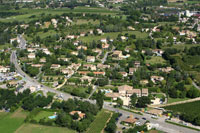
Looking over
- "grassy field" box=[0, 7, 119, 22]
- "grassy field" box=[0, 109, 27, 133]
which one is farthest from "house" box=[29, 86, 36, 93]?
"grassy field" box=[0, 7, 119, 22]

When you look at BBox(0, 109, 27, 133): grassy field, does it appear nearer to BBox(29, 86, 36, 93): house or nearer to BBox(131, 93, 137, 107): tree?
BBox(29, 86, 36, 93): house

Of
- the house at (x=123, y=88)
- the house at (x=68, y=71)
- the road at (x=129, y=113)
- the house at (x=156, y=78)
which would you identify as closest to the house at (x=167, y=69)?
the house at (x=156, y=78)

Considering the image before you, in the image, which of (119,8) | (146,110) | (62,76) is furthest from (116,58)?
(119,8)

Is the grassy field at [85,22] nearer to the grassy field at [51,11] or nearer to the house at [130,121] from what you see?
the grassy field at [51,11]

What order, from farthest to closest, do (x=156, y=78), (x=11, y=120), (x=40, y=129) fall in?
(x=156, y=78) → (x=11, y=120) → (x=40, y=129)

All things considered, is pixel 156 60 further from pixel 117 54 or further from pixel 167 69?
pixel 117 54

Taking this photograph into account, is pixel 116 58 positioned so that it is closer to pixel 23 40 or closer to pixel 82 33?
pixel 82 33

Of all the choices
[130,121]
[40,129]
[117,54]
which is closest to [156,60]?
[117,54]
